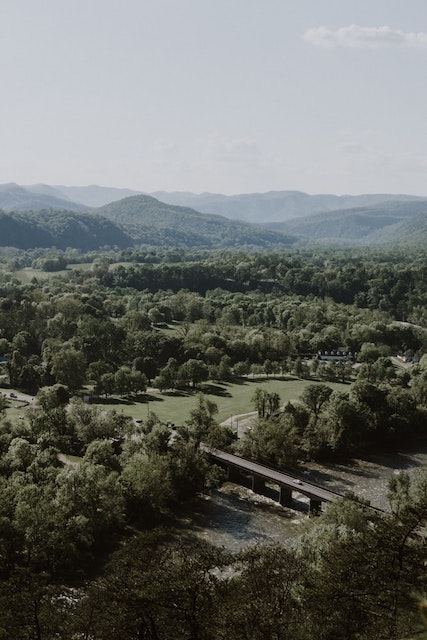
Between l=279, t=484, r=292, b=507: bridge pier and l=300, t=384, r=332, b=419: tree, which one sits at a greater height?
l=300, t=384, r=332, b=419: tree

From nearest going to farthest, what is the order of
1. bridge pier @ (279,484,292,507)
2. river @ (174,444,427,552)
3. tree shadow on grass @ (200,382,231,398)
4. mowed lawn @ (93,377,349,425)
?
1. river @ (174,444,427,552)
2. bridge pier @ (279,484,292,507)
3. mowed lawn @ (93,377,349,425)
4. tree shadow on grass @ (200,382,231,398)

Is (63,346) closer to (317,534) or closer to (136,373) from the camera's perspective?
(136,373)

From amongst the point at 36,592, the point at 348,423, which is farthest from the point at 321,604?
the point at 348,423

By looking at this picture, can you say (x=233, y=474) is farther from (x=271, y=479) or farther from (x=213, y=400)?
(x=213, y=400)

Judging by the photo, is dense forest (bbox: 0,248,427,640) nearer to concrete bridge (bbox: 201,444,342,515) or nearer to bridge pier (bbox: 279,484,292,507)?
concrete bridge (bbox: 201,444,342,515)

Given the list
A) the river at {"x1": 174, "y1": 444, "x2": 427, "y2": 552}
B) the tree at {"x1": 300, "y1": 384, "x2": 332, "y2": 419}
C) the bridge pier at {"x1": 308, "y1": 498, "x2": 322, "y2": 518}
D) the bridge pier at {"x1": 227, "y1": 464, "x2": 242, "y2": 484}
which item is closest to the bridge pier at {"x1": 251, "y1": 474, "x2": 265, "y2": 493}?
the river at {"x1": 174, "y1": 444, "x2": 427, "y2": 552}

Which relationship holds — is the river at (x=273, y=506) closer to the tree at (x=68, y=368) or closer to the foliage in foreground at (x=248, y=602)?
the foliage in foreground at (x=248, y=602)
